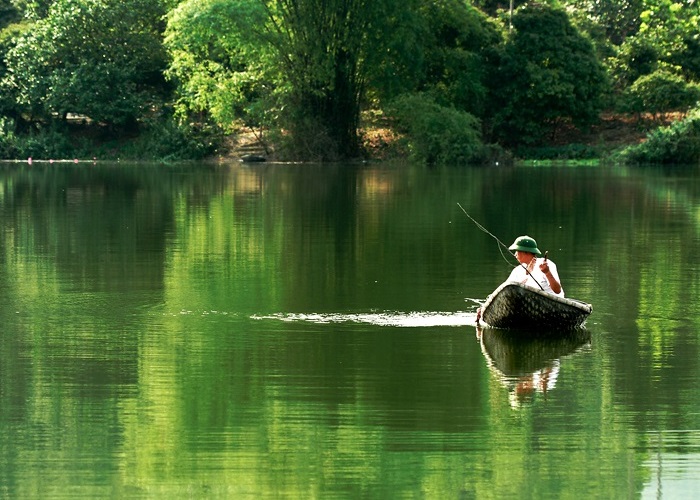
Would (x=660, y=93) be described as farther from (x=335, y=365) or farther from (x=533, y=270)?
(x=335, y=365)

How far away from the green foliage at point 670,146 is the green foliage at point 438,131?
20.5 feet

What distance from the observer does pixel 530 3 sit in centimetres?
6800

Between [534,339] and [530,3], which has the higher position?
[530,3]

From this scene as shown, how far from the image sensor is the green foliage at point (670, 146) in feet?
194

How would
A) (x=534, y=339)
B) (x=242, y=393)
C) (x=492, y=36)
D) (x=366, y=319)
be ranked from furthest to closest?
(x=492, y=36), (x=366, y=319), (x=534, y=339), (x=242, y=393)

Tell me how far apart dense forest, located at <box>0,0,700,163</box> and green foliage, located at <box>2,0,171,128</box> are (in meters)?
0.09

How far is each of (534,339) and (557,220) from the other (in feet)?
50.4

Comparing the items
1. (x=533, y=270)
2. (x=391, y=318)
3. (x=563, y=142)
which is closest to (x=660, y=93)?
(x=563, y=142)

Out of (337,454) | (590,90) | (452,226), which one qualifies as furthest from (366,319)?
(590,90)

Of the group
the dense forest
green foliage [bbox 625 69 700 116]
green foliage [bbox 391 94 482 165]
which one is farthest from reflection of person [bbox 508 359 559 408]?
green foliage [bbox 625 69 700 116]

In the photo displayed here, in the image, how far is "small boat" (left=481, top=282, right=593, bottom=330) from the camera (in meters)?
14.8

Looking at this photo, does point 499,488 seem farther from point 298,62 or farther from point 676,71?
point 676,71

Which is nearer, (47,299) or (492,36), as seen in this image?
(47,299)

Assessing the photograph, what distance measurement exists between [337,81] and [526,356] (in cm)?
4808
